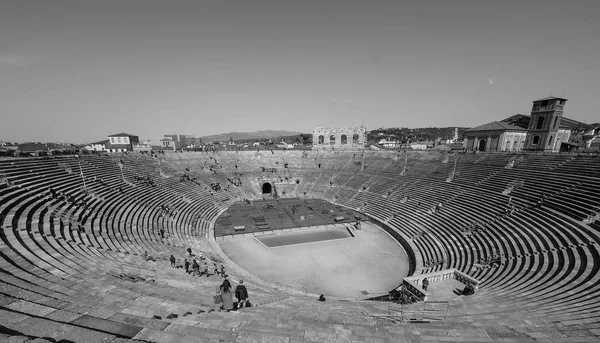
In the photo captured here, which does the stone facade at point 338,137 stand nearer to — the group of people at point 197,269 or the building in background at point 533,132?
the building in background at point 533,132

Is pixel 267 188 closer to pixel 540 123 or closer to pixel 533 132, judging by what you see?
pixel 533 132

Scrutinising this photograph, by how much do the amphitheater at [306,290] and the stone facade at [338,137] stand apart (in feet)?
59.3

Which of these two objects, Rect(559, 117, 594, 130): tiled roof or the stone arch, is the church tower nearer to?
the stone arch

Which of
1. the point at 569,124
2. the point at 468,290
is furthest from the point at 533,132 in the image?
the point at 468,290

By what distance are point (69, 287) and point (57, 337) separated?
5764 mm

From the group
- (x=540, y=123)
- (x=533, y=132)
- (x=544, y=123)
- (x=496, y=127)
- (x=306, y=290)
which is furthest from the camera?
(x=496, y=127)

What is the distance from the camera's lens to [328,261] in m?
22.0

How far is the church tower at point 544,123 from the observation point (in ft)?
124

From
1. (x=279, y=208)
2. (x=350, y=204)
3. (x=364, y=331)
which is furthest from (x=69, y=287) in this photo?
(x=350, y=204)

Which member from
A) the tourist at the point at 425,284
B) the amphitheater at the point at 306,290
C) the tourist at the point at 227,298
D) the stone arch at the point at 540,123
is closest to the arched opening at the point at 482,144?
the stone arch at the point at 540,123

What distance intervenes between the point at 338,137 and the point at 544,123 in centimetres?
3738

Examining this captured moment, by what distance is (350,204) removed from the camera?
123 ft

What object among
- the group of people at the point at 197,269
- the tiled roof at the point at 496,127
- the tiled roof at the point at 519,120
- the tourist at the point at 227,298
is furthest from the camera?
the tiled roof at the point at 519,120

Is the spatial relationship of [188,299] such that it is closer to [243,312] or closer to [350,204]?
[243,312]
